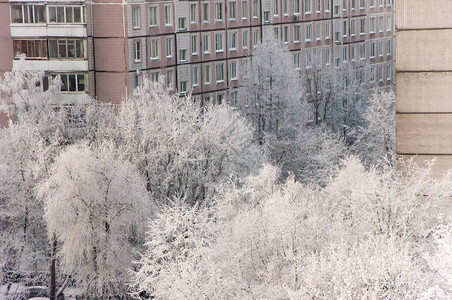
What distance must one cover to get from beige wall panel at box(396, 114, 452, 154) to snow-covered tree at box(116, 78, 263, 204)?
14660 mm

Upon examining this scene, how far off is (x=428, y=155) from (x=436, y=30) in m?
5.20

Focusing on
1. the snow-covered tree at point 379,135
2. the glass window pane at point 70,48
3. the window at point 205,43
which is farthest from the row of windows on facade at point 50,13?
the snow-covered tree at point 379,135

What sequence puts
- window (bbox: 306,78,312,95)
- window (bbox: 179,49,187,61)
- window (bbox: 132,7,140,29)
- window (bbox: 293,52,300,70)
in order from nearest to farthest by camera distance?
window (bbox: 132,7,140,29)
window (bbox: 179,49,187,61)
window (bbox: 306,78,312,95)
window (bbox: 293,52,300,70)

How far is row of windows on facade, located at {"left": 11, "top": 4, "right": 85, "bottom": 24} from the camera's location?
6688 centimetres

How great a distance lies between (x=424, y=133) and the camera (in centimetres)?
4012

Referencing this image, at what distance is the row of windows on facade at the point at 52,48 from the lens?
6769 cm

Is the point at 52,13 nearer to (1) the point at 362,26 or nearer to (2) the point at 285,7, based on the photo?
(2) the point at 285,7

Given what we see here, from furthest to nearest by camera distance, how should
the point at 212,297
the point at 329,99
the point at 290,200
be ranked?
1. the point at 329,99
2. the point at 290,200
3. the point at 212,297

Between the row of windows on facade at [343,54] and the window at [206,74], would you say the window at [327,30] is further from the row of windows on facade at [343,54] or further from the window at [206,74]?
the window at [206,74]

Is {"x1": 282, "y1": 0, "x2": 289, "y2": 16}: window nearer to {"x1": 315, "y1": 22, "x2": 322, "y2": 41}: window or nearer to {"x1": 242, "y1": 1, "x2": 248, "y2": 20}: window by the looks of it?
→ {"x1": 315, "y1": 22, "x2": 322, "y2": 41}: window

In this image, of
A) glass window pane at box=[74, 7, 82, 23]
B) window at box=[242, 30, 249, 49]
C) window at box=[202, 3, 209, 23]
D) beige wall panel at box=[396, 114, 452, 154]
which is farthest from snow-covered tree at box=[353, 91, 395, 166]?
beige wall panel at box=[396, 114, 452, 154]

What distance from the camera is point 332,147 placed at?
219 feet

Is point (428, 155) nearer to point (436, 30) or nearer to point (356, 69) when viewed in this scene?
point (436, 30)

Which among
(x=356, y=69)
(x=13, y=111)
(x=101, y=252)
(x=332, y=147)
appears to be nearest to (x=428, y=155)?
(x=101, y=252)
